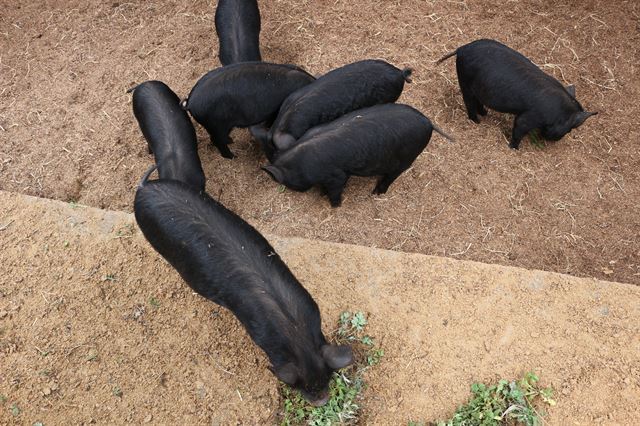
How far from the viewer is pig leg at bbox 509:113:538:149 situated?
16.0 ft

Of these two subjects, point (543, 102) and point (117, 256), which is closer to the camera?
point (117, 256)

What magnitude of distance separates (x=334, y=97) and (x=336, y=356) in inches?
90.4

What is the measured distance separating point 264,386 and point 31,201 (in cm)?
242

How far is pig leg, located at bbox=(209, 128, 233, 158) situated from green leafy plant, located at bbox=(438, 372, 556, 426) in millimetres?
2872

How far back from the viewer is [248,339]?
3645 millimetres

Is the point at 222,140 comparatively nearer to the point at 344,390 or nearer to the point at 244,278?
the point at 244,278

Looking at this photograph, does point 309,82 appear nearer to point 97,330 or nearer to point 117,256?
point 117,256

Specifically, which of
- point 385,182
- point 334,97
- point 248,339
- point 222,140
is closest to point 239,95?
point 222,140

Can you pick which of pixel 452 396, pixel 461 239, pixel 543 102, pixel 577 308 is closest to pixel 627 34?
pixel 543 102

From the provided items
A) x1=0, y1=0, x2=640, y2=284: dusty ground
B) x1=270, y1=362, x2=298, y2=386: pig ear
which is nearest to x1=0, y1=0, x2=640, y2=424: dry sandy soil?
x1=0, y1=0, x2=640, y2=284: dusty ground

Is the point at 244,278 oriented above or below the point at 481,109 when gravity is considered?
above

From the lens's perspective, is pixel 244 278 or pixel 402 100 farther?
pixel 402 100

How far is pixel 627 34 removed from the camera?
19.7 feet

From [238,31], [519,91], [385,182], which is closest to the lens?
[385,182]
